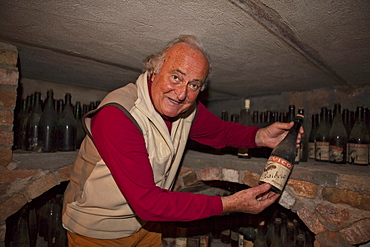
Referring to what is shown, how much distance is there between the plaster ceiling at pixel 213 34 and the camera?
0.90 meters

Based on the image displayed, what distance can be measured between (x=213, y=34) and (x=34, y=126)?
1.69 m

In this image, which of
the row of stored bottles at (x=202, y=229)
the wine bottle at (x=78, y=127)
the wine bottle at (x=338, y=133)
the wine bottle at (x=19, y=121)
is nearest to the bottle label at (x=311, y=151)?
the wine bottle at (x=338, y=133)

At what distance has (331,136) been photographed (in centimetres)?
202

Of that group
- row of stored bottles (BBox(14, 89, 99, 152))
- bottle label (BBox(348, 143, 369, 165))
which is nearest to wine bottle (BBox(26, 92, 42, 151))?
row of stored bottles (BBox(14, 89, 99, 152))

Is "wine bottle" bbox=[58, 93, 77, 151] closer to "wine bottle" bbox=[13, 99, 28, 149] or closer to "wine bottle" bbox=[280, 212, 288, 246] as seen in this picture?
A: "wine bottle" bbox=[13, 99, 28, 149]

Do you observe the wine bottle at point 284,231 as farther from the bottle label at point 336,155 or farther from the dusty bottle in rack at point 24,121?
the dusty bottle in rack at point 24,121

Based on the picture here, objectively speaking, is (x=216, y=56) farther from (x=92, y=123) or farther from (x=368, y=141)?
(x=368, y=141)

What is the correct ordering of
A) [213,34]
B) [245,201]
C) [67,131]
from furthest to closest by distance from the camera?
[67,131]
[213,34]
[245,201]

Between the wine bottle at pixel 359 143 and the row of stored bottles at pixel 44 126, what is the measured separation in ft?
6.82

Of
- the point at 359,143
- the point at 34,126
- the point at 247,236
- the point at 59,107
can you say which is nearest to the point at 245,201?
the point at 247,236

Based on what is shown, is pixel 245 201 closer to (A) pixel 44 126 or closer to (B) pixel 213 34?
(B) pixel 213 34

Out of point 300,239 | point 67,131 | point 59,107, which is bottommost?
point 300,239

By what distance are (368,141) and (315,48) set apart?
116 cm

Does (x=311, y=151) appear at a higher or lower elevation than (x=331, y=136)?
lower
